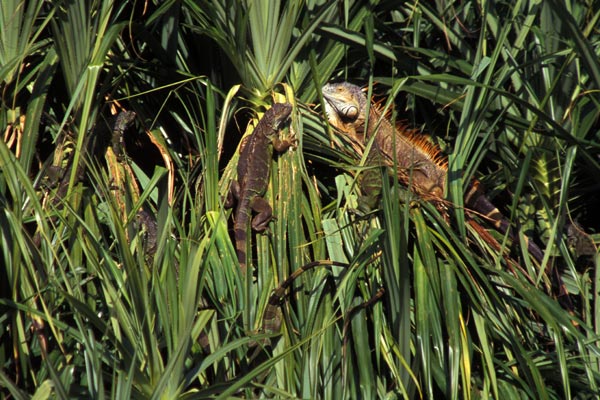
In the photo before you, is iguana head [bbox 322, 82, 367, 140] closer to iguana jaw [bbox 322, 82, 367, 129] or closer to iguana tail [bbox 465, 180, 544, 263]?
iguana jaw [bbox 322, 82, 367, 129]

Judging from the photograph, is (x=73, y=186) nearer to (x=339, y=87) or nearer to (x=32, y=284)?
(x=32, y=284)

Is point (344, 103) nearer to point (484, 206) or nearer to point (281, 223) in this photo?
point (484, 206)

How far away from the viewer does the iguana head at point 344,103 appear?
3.90m

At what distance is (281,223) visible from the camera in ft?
9.79

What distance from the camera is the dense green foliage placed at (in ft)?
8.23

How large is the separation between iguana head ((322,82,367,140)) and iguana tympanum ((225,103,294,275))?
63cm

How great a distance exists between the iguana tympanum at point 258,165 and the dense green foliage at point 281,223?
6 centimetres

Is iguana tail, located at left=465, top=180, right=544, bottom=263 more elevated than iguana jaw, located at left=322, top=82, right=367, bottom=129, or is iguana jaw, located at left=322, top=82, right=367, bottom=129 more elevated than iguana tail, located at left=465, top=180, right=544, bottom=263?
iguana jaw, located at left=322, top=82, right=367, bottom=129

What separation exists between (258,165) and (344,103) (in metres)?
0.89

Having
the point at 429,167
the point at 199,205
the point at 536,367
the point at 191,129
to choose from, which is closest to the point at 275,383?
the point at 199,205

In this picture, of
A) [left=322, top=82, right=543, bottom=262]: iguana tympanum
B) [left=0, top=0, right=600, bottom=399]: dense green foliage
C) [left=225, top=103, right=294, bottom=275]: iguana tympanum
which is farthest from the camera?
[left=322, top=82, right=543, bottom=262]: iguana tympanum

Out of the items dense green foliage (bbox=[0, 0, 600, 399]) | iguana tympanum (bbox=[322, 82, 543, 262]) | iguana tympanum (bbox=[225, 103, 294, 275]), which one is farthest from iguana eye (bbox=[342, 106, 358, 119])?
iguana tympanum (bbox=[225, 103, 294, 275])

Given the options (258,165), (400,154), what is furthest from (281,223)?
(400,154)

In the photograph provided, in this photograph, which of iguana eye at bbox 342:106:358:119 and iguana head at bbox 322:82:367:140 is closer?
iguana head at bbox 322:82:367:140
